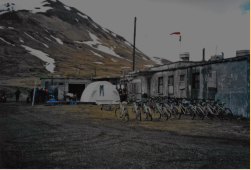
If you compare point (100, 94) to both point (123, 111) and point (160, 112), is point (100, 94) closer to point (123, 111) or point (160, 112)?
point (123, 111)

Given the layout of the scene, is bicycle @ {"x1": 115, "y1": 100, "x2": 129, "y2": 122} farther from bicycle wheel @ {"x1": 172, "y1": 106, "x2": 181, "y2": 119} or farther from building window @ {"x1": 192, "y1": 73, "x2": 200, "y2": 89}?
building window @ {"x1": 192, "y1": 73, "x2": 200, "y2": 89}

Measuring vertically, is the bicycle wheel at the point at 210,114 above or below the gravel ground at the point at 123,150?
above

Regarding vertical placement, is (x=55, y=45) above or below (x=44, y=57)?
above

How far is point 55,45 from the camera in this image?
119562 millimetres

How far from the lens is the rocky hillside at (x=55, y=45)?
3300 inches

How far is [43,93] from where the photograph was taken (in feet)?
94.2

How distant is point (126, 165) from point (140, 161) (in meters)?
0.42

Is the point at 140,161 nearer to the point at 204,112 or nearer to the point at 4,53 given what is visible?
the point at 204,112

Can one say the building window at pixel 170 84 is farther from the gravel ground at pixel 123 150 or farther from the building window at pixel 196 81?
the gravel ground at pixel 123 150

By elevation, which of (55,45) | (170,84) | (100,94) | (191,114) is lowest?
(191,114)

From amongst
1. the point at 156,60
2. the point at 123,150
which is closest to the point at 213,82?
the point at 123,150

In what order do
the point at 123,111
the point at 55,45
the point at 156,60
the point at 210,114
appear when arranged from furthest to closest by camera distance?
the point at 156,60 → the point at 55,45 → the point at 210,114 → the point at 123,111

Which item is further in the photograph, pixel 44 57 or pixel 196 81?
pixel 44 57

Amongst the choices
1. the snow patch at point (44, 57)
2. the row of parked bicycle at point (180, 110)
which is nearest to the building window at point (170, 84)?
the row of parked bicycle at point (180, 110)
